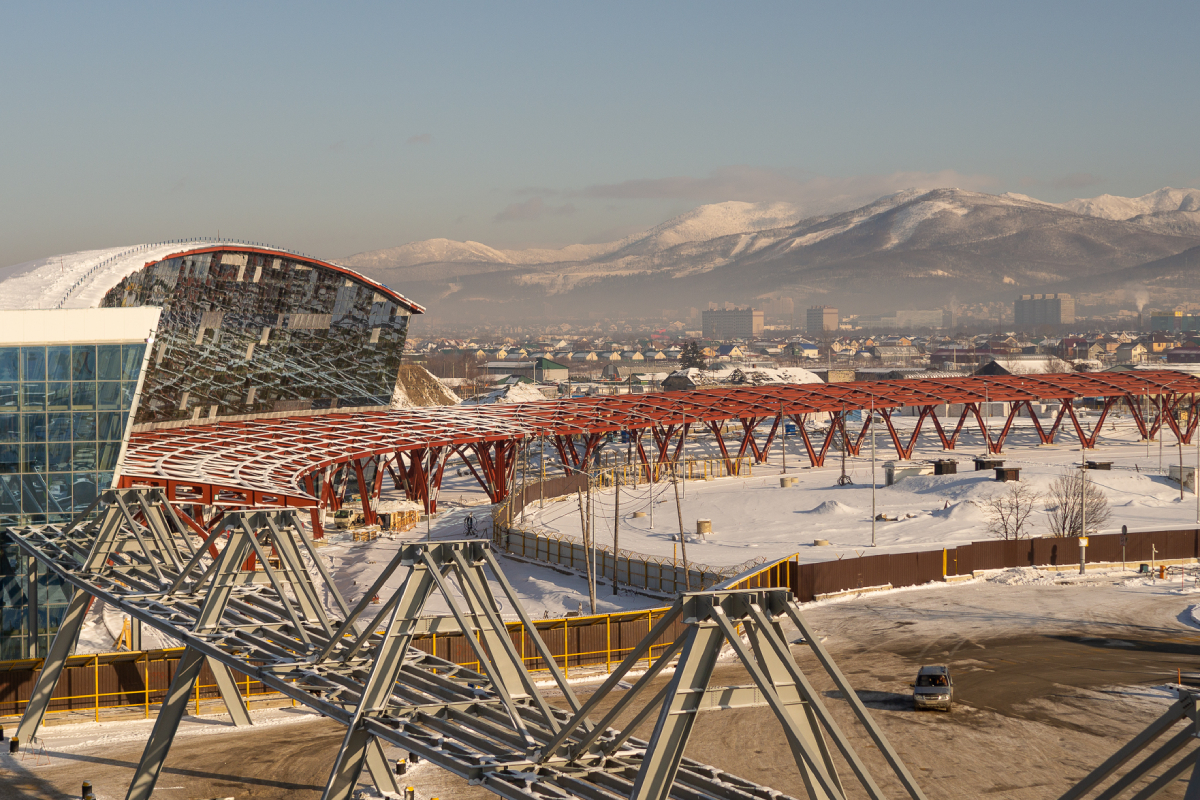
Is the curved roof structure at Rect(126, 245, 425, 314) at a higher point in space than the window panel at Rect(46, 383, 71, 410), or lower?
higher

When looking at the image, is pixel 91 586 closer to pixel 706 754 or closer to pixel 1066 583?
pixel 706 754

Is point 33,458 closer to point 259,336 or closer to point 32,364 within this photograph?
point 32,364

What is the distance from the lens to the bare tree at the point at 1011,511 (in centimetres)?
6988

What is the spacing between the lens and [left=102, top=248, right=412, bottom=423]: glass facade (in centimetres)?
8050

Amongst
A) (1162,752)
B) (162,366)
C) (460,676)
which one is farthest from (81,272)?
(1162,752)

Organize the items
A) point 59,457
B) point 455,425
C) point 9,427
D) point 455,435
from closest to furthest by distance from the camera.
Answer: point 9,427, point 59,457, point 455,435, point 455,425

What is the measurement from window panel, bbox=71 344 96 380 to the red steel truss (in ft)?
19.4

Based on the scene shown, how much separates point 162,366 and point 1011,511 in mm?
57833

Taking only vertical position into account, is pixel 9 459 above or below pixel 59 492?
above

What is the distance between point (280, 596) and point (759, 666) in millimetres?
14764

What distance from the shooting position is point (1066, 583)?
57.0m

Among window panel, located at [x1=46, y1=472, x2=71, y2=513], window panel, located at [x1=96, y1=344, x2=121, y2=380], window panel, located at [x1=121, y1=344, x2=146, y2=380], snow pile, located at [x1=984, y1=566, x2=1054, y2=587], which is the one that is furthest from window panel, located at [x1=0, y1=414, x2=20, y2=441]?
snow pile, located at [x1=984, y1=566, x2=1054, y2=587]

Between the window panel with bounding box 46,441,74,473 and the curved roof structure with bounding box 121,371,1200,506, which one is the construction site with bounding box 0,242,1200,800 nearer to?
the window panel with bounding box 46,441,74,473

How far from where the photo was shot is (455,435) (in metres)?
81.4
